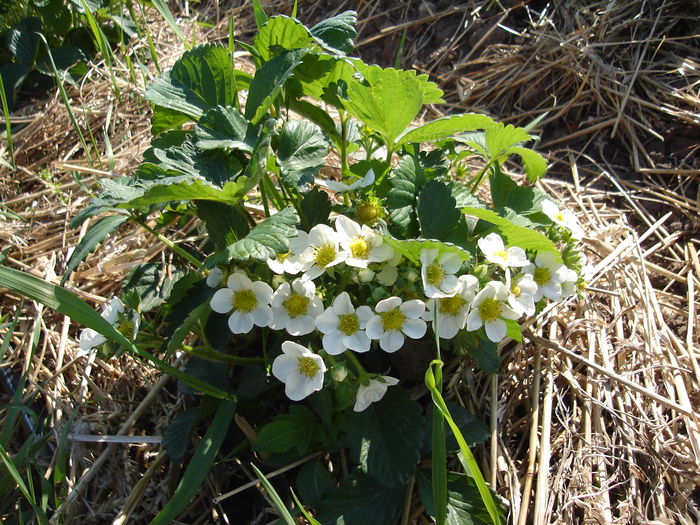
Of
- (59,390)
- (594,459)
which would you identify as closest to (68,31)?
(59,390)

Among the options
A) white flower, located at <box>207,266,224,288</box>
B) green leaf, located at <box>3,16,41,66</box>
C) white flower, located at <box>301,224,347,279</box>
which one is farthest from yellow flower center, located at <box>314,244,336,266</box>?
green leaf, located at <box>3,16,41,66</box>

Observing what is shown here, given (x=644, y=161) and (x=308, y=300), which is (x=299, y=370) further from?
(x=644, y=161)

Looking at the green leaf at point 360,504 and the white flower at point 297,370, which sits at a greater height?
the white flower at point 297,370

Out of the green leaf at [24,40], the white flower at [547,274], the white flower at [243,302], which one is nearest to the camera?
the white flower at [243,302]

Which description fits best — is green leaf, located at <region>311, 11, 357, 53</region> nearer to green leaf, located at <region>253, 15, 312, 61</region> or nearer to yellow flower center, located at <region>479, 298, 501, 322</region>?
green leaf, located at <region>253, 15, 312, 61</region>

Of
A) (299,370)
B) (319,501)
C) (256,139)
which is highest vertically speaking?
(256,139)

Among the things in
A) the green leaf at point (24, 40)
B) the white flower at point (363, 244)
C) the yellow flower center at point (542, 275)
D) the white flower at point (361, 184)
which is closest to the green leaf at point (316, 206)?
the white flower at point (361, 184)

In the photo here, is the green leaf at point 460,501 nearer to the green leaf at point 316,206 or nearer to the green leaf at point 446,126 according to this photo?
the green leaf at point 316,206
